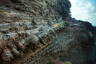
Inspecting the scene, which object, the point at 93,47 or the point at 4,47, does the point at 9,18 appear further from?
the point at 93,47

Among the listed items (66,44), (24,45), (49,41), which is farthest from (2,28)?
(66,44)

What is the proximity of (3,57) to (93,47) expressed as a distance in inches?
852

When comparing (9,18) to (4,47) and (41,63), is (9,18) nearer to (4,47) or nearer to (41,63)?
(4,47)

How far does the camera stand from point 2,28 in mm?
10602

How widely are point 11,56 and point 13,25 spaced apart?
340cm

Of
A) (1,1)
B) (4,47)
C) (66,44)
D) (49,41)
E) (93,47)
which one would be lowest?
(93,47)

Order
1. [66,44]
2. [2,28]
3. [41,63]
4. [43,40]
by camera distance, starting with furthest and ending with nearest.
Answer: [66,44], [43,40], [41,63], [2,28]

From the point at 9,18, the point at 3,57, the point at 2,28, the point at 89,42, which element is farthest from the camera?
the point at 89,42

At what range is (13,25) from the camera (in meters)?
11.8

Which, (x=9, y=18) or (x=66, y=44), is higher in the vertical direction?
(x=9, y=18)

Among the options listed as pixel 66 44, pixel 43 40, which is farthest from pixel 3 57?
pixel 66 44

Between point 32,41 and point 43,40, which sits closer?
point 32,41

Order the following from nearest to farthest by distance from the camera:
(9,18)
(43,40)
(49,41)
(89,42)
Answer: (9,18) → (43,40) → (49,41) → (89,42)

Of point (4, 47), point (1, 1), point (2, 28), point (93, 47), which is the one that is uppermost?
point (1, 1)
